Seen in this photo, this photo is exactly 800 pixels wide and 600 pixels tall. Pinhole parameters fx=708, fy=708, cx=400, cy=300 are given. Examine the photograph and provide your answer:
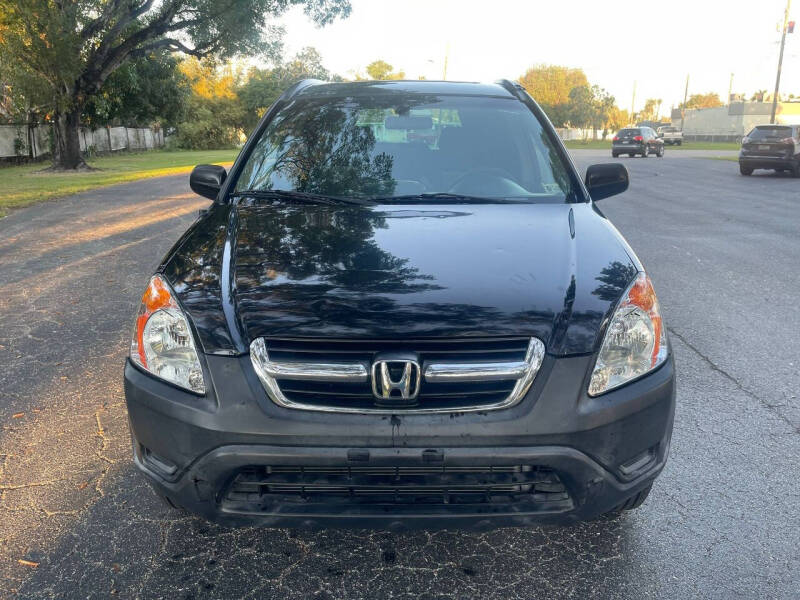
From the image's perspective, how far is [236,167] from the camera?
11.8ft

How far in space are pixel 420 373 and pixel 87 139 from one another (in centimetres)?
3784

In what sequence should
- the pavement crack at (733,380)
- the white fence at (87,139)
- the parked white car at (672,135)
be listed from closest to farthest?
1. the pavement crack at (733,380)
2. the white fence at (87,139)
3. the parked white car at (672,135)

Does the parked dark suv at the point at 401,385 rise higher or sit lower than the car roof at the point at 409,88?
lower

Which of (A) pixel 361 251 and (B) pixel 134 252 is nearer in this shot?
(A) pixel 361 251

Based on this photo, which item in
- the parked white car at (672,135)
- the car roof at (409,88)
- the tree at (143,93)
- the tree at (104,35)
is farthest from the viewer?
the parked white car at (672,135)

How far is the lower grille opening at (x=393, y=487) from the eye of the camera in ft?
7.05

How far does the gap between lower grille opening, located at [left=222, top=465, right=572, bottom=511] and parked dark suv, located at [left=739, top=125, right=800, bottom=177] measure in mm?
22579

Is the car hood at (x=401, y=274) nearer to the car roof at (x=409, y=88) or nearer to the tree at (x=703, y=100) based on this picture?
the car roof at (x=409, y=88)

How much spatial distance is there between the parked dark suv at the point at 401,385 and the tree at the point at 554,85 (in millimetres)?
84029

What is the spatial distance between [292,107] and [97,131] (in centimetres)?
3695

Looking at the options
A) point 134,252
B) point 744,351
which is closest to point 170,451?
point 744,351

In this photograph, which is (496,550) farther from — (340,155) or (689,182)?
(689,182)

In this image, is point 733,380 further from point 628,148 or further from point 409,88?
point 628,148

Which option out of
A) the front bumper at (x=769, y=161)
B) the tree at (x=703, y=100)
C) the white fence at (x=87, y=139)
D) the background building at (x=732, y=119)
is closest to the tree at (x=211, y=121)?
the white fence at (x=87, y=139)
